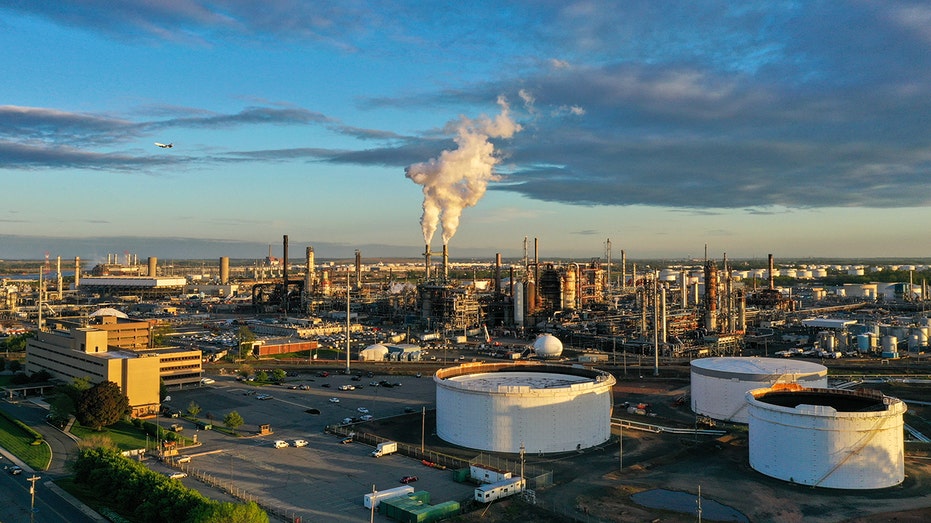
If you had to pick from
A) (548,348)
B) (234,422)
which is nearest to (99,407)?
(234,422)

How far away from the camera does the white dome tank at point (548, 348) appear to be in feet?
291

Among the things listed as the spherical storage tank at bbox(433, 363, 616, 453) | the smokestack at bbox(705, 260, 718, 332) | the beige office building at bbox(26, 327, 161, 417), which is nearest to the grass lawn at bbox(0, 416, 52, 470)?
the beige office building at bbox(26, 327, 161, 417)

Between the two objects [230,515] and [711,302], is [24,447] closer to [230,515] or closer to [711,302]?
[230,515]

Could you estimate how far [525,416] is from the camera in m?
44.7

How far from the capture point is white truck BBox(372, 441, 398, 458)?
44059 millimetres

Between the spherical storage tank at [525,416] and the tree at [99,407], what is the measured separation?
24.3m

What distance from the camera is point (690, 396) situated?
200ft

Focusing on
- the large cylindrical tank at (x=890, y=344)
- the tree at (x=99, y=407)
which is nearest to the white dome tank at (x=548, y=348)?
the large cylindrical tank at (x=890, y=344)

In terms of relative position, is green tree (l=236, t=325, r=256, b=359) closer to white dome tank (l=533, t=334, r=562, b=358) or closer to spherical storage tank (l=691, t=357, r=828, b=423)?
white dome tank (l=533, t=334, r=562, b=358)

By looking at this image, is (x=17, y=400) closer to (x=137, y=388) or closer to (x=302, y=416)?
(x=137, y=388)

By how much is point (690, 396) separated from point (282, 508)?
129 ft

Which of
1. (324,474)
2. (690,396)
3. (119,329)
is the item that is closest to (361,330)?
Answer: (119,329)

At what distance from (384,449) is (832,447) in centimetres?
2631

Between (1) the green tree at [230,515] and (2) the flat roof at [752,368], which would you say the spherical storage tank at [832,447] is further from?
(1) the green tree at [230,515]
